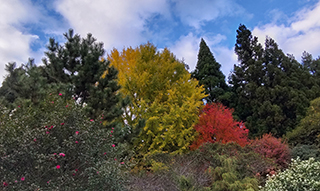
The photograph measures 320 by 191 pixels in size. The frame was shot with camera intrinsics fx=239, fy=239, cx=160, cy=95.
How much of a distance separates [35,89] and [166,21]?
591cm

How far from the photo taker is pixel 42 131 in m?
4.68

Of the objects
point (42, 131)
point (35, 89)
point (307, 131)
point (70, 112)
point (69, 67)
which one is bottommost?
point (307, 131)

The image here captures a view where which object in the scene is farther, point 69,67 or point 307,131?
point 307,131

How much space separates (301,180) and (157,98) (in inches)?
327

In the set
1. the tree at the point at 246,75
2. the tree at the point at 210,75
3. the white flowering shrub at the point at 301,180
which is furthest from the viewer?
the tree at the point at 210,75

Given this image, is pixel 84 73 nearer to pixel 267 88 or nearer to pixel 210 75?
pixel 210 75

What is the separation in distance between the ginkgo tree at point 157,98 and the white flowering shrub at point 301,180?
5.96m

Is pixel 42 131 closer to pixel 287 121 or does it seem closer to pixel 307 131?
pixel 307 131

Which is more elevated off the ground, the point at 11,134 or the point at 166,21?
the point at 166,21

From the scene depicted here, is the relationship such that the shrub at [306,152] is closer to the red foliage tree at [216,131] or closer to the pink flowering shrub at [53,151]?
the red foliage tree at [216,131]

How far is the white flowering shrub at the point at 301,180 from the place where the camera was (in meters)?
5.98

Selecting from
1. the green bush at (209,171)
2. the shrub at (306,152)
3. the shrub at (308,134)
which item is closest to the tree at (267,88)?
the shrub at (308,134)

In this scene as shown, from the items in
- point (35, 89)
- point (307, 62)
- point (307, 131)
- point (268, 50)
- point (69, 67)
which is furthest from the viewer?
point (307, 62)

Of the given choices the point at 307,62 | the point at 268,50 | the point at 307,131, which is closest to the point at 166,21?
the point at 307,131
